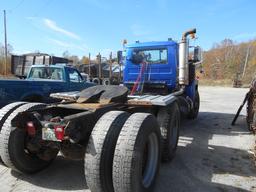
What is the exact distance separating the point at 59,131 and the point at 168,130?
2.51 meters

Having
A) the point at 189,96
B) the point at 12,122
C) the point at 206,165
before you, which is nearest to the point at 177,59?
the point at 189,96

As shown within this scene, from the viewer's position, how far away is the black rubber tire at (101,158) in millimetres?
3529

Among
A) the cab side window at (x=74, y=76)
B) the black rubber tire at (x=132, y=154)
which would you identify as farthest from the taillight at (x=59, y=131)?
the cab side window at (x=74, y=76)


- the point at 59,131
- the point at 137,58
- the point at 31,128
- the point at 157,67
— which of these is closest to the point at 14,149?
the point at 31,128

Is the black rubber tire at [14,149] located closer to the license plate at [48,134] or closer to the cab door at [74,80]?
the license plate at [48,134]

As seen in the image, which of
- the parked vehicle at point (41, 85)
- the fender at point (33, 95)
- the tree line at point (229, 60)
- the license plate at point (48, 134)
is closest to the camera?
the license plate at point (48, 134)

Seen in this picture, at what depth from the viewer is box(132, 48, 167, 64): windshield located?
27.5 feet

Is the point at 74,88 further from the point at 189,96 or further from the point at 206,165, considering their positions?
the point at 206,165

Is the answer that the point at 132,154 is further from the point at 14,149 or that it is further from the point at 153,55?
the point at 153,55

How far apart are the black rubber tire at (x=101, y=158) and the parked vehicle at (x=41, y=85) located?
4.51 m

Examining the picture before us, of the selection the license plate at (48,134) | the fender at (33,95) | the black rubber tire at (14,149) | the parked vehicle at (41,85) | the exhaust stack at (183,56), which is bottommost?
the black rubber tire at (14,149)

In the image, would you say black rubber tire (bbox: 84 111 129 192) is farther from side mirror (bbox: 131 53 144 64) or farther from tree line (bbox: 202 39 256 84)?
tree line (bbox: 202 39 256 84)

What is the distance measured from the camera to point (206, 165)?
5480 millimetres

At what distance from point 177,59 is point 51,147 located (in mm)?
4844
